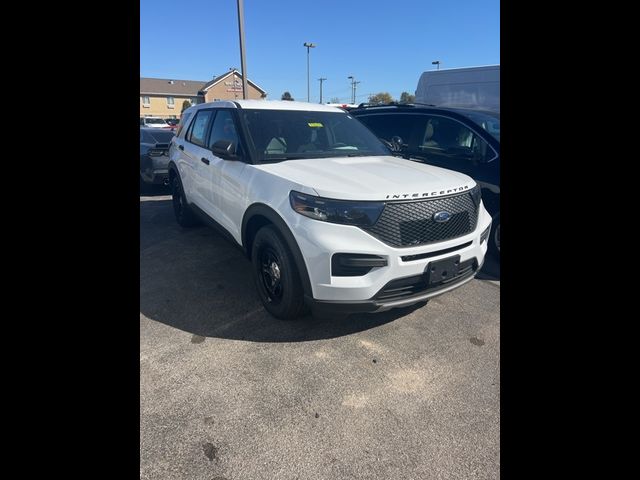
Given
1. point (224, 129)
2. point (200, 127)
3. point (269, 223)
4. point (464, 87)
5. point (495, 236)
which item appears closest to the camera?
point (269, 223)

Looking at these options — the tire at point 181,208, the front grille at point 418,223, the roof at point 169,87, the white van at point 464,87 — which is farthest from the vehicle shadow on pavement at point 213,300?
the roof at point 169,87

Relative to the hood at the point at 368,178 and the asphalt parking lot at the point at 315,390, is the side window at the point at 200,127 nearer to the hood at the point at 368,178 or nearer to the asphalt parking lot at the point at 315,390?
the hood at the point at 368,178

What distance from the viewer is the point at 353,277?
8.27 feet

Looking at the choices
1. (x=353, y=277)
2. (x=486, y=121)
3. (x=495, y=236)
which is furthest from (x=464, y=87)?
(x=353, y=277)

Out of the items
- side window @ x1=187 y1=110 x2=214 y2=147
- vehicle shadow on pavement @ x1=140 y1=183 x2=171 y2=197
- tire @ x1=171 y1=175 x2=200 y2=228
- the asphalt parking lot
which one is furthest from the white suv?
vehicle shadow on pavement @ x1=140 y1=183 x2=171 y2=197

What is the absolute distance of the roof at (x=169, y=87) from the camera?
58812 millimetres

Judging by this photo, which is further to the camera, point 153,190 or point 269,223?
point 153,190

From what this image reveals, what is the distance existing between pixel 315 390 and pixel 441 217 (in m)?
1.48

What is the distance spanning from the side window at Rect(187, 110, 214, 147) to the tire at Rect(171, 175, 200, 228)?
760 millimetres

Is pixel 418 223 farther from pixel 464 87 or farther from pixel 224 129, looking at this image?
pixel 464 87

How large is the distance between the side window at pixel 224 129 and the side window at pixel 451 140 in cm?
297

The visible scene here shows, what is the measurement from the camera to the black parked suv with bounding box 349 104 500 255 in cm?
463
